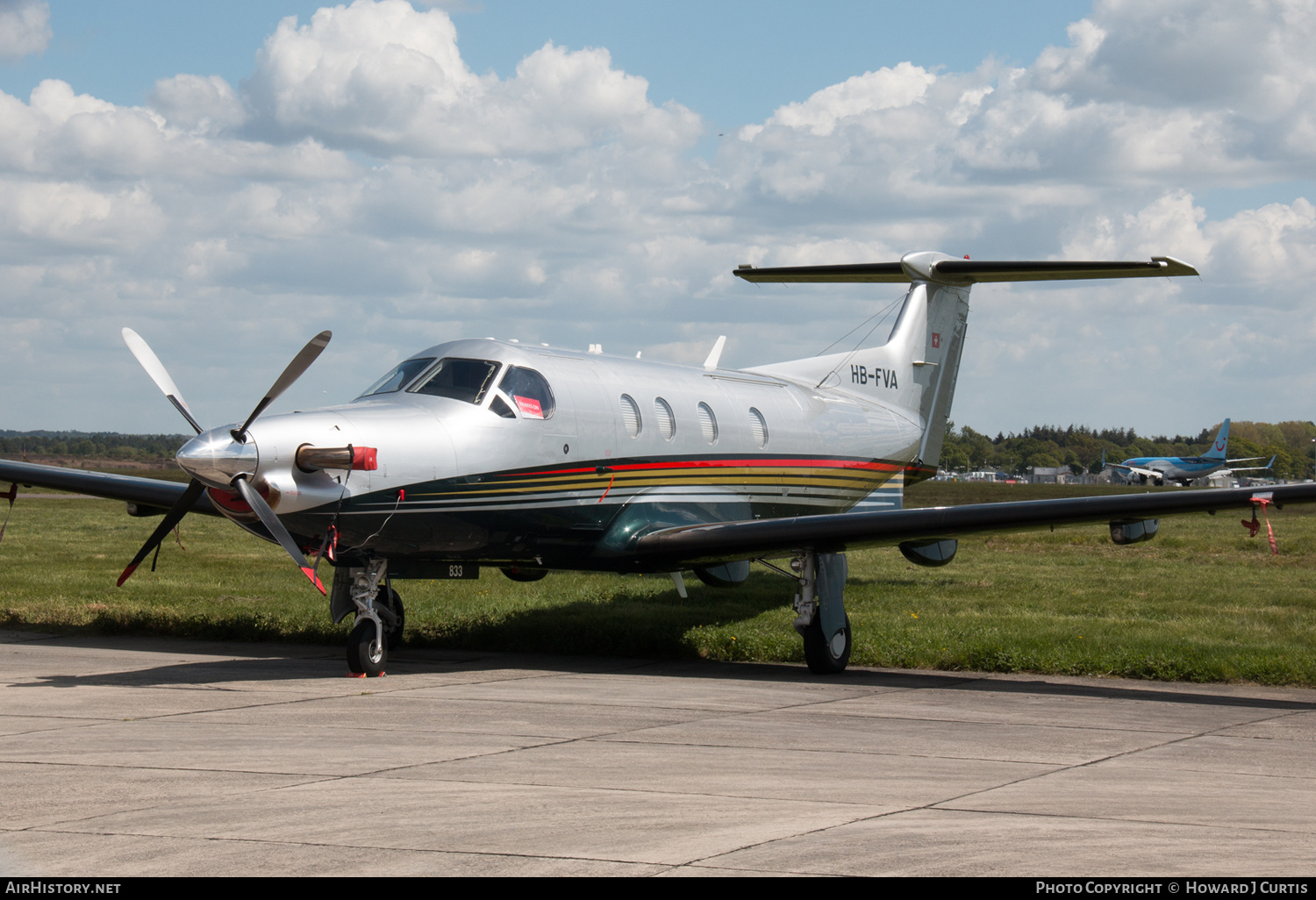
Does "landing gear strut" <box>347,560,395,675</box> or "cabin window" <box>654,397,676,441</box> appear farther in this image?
"cabin window" <box>654,397,676,441</box>

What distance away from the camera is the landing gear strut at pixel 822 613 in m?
14.0

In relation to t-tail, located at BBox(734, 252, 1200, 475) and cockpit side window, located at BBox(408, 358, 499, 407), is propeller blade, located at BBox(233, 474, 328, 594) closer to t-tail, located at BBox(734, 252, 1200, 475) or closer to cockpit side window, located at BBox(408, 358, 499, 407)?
cockpit side window, located at BBox(408, 358, 499, 407)

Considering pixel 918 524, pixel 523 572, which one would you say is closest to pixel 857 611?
pixel 918 524

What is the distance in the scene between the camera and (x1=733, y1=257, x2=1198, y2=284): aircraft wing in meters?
17.7

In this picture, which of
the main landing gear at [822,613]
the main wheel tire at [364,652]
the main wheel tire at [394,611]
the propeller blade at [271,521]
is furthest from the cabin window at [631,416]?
the propeller blade at [271,521]

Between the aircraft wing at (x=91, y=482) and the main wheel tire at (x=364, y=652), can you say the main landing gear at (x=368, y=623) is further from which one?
the aircraft wing at (x=91, y=482)

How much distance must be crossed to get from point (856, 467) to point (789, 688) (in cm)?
696

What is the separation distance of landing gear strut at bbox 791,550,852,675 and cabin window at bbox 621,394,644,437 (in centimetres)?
237

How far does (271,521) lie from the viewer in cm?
1098

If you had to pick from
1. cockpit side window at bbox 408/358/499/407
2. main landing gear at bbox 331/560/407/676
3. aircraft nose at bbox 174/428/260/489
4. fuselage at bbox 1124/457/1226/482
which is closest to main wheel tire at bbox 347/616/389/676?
main landing gear at bbox 331/560/407/676

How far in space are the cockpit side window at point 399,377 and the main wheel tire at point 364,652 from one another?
91.7 inches

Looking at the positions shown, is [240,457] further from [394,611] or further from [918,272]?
[918,272]
